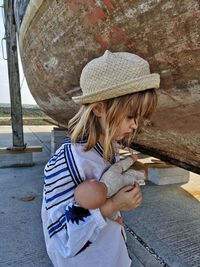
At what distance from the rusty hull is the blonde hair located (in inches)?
10.1

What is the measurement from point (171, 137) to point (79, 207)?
74 cm

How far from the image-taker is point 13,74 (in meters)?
3.57

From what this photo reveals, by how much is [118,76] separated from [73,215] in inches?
14.4

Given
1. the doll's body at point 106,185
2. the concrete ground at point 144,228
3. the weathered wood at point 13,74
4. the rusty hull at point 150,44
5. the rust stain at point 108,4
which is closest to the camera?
the doll's body at point 106,185

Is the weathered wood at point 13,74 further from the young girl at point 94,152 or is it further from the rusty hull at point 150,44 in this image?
the young girl at point 94,152

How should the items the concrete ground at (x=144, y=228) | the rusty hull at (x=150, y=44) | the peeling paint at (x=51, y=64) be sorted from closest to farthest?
1. the rusty hull at (x=150, y=44)
2. the concrete ground at (x=144, y=228)
3. the peeling paint at (x=51, y=64)

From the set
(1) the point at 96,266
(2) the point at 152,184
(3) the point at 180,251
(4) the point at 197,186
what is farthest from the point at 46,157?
(1) the point at 96,266

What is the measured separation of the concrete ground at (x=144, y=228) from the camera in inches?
61.2

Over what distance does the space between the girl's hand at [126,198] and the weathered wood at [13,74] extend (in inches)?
117

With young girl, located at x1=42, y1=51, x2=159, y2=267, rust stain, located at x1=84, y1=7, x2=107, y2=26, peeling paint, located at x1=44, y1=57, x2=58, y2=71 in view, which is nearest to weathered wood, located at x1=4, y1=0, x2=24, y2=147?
peeling paint, located at x1=44, y1=57, x2=58, y2=71

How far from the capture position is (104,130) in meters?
0.88

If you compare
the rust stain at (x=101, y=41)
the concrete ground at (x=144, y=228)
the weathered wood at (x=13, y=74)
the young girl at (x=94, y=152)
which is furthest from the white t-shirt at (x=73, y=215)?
the weathered wood at (x=13, y=74)

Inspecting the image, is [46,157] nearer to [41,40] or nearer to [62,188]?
[41,40]

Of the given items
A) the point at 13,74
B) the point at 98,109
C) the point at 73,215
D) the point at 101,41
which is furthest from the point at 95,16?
the point at 13,74
